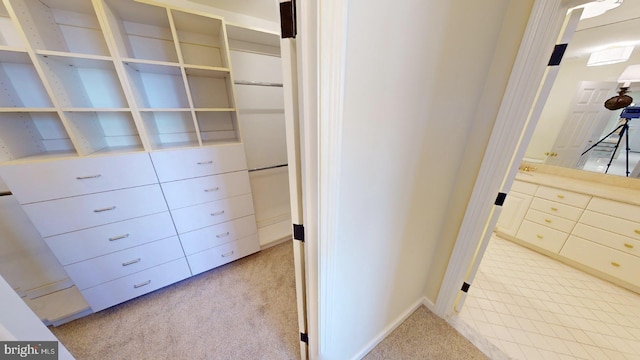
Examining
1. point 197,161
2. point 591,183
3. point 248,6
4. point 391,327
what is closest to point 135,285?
point 197,161

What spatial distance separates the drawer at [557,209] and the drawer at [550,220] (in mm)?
37

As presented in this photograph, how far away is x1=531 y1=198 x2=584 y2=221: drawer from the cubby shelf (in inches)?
140

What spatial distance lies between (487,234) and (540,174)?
2.08 meters

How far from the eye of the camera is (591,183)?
6.89 feet

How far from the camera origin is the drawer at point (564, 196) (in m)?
1.90

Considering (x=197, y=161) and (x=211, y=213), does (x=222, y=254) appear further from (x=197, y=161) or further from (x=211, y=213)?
(x=197, y=161)

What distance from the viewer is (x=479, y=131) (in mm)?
1134

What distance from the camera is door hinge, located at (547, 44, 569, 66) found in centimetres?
88

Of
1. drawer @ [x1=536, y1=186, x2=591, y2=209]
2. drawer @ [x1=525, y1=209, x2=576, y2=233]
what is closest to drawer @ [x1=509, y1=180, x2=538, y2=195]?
drawer @ [x1=536, y1=186, x2=591, y2=209]

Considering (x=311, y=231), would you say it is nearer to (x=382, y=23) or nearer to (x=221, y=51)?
(x=382, y=23)

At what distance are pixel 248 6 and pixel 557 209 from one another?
147 inches

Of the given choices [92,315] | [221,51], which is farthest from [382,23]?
[92,315]

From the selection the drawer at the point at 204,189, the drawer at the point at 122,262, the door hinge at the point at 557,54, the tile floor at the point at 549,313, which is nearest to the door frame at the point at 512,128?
the door hinge at the point at 557,54

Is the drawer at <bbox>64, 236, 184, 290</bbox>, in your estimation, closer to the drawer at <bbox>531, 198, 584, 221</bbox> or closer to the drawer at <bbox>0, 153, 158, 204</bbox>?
the drawer at <bbox>0, 153, 158, 204</bbox>
